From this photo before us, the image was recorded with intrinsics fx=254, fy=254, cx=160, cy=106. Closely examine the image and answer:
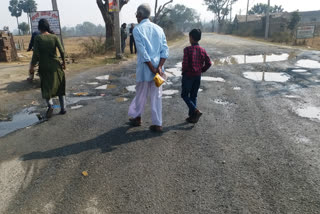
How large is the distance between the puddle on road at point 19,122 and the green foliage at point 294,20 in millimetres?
35903

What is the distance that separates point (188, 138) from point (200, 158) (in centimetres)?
63

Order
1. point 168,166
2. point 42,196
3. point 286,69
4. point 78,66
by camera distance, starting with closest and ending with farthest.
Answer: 1. point 42,196
2. point 168,166
3. point 286,69
4. point 78,66

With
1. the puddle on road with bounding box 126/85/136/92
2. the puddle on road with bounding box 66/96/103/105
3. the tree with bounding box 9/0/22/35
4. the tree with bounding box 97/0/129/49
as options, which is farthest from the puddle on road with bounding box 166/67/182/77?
the tree with bounding box 9/0/22/35

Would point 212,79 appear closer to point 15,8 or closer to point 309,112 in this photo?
point 309,112

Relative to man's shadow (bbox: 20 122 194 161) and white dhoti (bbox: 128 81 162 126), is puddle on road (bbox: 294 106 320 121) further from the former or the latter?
white dhoti (bbox: 128 81 162 126)

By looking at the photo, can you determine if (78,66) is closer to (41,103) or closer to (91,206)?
(41,103)

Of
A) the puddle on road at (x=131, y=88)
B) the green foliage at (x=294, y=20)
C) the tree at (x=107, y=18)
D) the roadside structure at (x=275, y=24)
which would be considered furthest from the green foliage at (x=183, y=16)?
the puddle on road at (x=131, y=88)

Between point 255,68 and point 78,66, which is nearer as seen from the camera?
point 255,68

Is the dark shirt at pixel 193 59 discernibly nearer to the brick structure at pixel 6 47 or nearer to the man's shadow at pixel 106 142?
the man's shadow at pixel 106 142

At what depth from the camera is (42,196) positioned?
8.09ft

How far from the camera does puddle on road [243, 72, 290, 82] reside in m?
7.69

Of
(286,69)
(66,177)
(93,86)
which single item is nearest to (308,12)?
(286,69)

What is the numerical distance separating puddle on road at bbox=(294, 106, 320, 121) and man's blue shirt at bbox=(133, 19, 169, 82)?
2.83m

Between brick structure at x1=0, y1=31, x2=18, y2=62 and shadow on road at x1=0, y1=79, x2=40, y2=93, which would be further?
brick structure at x1=0, y1=31, x2=18, y2=62
